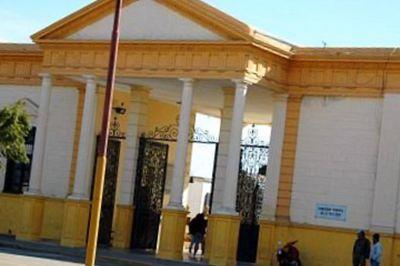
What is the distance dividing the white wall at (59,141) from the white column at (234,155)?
23.5 ft

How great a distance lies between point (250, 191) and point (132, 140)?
432 cm

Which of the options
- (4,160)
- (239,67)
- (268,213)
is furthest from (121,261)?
(4,160)

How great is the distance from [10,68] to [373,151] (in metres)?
13.7

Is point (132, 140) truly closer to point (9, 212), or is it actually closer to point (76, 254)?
point (76, 254)

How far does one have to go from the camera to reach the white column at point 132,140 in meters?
29.9

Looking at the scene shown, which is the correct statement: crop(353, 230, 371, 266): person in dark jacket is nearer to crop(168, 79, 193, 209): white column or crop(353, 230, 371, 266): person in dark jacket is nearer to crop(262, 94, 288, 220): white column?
crop(262, 94, 288, 220): white column

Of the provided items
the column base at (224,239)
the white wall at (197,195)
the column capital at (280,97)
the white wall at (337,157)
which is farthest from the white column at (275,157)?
the white wall at (197,195)

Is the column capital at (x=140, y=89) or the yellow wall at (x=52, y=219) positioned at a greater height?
the column capital at (x=140, y=89)

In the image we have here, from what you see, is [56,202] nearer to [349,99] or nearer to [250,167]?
[250,167]

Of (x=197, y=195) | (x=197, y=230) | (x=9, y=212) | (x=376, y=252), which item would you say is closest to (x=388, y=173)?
(x=376, y=252)

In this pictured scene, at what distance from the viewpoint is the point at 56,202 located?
1190 inches

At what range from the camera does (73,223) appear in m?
28.3

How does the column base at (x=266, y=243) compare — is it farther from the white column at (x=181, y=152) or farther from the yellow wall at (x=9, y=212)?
the yellow wall at (x=9, y=212)

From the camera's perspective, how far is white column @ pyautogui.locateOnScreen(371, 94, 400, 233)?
24875 millimetres
